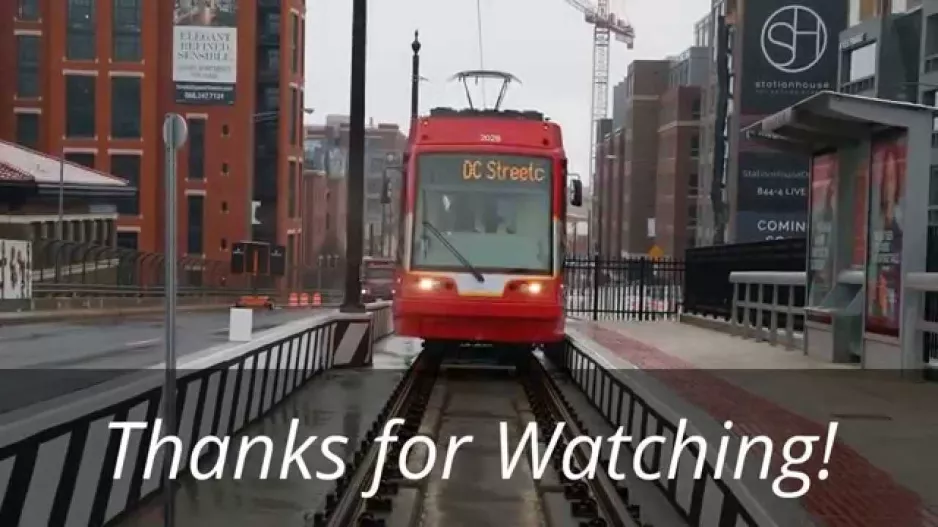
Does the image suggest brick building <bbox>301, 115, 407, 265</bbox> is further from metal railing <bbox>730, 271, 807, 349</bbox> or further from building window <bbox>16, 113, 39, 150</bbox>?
metal railing <bbox>730, 271, 807, 349</bbox>

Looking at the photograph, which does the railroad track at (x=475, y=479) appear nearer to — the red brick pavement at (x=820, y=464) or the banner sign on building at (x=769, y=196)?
the red brick pavement at (x=820, y=464)

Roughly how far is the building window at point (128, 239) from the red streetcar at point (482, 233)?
59193 millimetres

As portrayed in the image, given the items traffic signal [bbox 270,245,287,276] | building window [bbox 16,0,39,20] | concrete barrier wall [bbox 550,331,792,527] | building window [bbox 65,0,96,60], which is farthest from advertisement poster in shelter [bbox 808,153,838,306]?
building window [bbox 16,0,39,20]

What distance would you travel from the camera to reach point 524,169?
58.7 ft

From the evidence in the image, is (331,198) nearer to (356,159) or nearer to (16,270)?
(16,270)

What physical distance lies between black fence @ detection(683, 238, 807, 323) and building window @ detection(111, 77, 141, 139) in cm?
4715

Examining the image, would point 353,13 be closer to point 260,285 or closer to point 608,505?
point 608,505

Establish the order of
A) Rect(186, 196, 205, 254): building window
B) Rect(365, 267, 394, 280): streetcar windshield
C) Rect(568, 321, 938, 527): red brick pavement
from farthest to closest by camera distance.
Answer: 1. Rect(186, 196, 205, 254): building window
2. Rect(365, 267, 394, 280): streetcar windshield
3. Rect(568, 321, 938, 527): red brick pavement

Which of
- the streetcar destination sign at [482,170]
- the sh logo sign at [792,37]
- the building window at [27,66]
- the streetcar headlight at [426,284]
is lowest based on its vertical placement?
the streetcar headlight at [426,284]

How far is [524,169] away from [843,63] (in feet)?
117

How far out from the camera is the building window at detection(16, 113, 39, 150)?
72750 mm

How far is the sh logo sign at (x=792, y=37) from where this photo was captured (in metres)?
67.7

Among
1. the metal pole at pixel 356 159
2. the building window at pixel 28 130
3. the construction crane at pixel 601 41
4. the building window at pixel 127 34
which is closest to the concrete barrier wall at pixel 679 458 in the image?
the metal pole at pixel 356 159

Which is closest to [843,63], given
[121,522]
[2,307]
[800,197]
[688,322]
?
[800,197]
